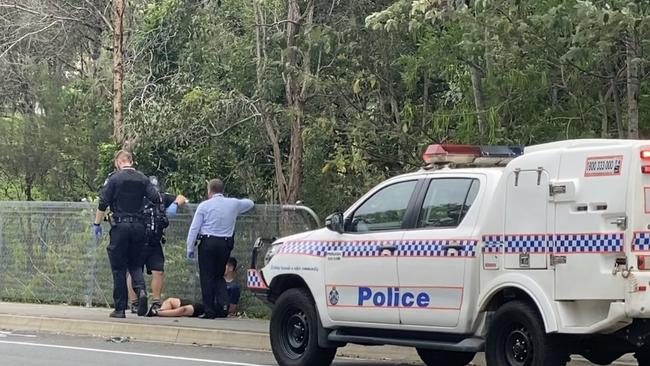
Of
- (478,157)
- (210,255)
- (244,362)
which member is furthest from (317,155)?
(478,157)

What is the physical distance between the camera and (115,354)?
1177 cm

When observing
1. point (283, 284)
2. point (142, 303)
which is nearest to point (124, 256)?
point (142, 303)

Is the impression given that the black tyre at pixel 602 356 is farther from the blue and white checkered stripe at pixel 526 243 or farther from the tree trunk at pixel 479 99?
the tree trunk at pixel 479 99

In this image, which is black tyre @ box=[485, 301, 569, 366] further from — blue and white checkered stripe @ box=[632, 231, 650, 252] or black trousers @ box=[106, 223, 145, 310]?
black trousers @ box=[106, 223, 145, 310]

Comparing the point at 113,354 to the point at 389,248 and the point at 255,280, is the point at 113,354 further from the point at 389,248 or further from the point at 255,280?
the point at 389,248

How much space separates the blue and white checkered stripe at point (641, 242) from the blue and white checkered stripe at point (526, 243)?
30.2 inches

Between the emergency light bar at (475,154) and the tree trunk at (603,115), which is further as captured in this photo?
the tree trunk at (603,115)

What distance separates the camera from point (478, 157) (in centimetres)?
971

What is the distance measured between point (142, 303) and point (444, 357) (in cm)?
533

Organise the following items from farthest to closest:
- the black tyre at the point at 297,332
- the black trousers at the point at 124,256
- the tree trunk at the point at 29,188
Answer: the tree trunk at the point at 29,188 < the black trousers at the point at 124,256 < the black tyre at the point at 297,332

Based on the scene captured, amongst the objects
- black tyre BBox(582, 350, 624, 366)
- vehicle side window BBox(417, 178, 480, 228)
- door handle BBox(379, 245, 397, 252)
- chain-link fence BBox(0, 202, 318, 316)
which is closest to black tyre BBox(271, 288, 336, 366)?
door handle BBox(379, 245, 397, 252)

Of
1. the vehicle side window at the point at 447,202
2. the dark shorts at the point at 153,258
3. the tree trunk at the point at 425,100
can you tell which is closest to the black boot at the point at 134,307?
the dark shorts at the point at 153,258

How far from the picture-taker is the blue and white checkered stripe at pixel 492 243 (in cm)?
877

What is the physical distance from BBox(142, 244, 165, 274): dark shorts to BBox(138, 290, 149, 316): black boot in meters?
0.36
